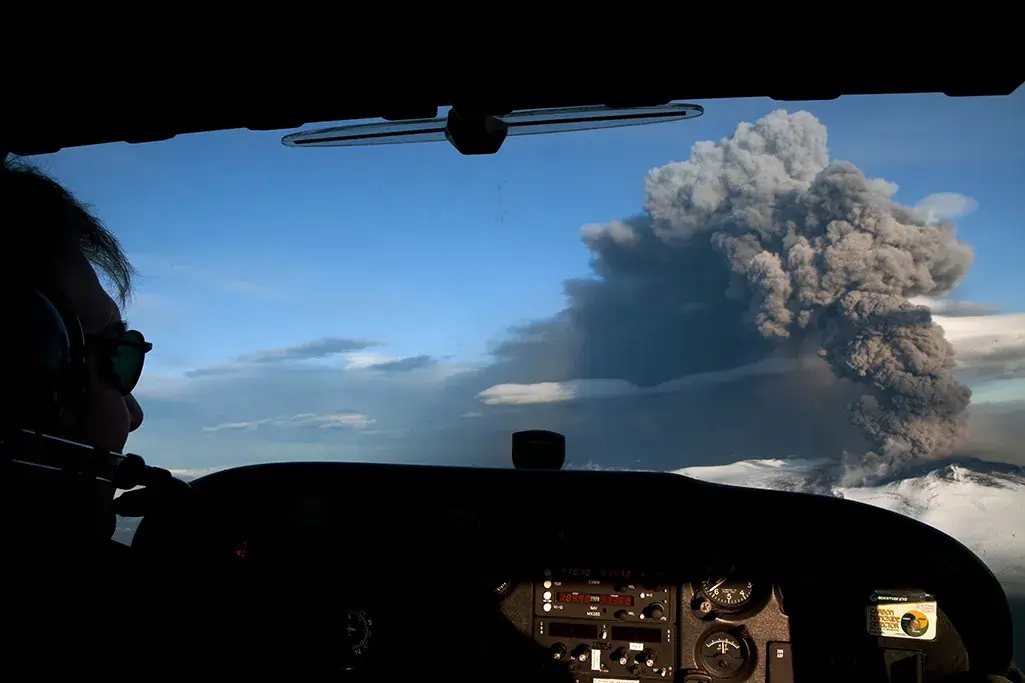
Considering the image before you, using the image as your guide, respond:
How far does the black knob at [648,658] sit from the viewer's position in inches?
102

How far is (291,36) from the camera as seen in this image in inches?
66.8

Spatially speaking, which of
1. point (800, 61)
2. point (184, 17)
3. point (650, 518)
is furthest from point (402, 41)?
point (650, 518)

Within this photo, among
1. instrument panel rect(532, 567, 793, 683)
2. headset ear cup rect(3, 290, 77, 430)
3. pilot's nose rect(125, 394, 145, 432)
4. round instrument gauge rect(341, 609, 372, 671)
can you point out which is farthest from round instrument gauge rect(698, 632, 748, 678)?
headset ear cup rect(3, 290, 77, 430)

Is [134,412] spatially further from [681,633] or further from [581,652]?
[681,633]

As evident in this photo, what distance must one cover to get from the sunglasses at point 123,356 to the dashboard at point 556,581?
3.33 feet

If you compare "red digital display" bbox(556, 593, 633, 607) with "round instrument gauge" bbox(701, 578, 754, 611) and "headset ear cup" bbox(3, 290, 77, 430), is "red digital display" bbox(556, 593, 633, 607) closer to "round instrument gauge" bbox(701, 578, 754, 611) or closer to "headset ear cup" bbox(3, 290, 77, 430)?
"round instrument gauge" bbox(701, 578, 754, 611)

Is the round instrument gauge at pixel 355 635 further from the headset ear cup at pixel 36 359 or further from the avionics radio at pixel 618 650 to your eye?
the headset ear cup at pixel 36 359

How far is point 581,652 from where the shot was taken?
2.61 m

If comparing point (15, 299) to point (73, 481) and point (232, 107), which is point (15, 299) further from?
point (232, 107)

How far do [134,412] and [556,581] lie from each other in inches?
56.9

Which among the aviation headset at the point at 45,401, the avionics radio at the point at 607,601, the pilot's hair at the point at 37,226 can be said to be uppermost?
the pilot's hair at the point at 37,226

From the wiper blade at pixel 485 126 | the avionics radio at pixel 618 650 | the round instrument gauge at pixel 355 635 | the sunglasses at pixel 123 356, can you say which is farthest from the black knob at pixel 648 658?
the sunglasses at pixel 123 356

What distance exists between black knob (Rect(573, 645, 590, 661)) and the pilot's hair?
6.19 feet

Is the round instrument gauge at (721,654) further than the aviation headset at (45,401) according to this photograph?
Yes
